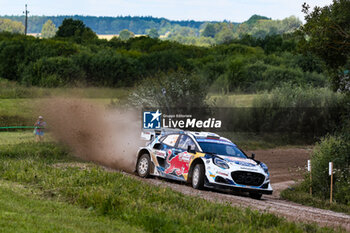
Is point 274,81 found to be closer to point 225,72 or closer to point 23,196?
point 225,72

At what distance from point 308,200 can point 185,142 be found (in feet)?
14.0

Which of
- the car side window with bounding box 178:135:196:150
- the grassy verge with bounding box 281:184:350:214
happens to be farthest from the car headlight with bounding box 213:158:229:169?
the grassy verge with bounding box 281:184:350:214

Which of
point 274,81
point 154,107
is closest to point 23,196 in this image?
point 154,107

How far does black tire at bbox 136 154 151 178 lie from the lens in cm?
1892

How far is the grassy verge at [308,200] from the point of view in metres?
16.6

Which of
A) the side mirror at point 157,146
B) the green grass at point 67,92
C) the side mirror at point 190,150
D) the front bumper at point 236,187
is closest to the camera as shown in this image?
the front bumper at point 236,187

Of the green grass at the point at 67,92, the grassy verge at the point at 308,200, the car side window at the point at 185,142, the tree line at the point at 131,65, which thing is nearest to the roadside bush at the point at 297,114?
the green grass at the point at 67,92

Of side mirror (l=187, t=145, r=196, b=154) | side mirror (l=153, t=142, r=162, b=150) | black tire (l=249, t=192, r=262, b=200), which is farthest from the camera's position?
side mirror (l=153, t=142, r=162, b=150)

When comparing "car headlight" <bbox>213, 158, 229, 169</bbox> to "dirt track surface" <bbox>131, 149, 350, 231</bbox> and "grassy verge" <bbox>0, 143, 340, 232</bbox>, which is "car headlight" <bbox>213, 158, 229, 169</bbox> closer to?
"dirt track surface" <bbox>131, 149, 350, 231</bbox>

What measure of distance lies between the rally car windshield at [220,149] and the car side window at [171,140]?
3.58 ft

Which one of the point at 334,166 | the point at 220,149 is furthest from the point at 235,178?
the point at 334,166

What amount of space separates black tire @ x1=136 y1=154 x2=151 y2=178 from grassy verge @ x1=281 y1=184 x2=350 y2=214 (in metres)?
4.72

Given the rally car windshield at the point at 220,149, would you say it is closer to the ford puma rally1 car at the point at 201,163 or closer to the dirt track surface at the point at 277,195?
the ford puma rally1 car at the point at 201,163

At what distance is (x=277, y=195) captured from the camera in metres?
20.2
